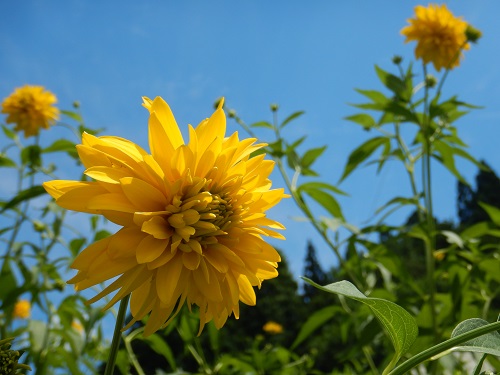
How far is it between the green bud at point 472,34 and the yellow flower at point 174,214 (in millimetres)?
1613

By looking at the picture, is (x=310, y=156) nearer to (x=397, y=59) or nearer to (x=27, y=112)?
(x=397, y=59)

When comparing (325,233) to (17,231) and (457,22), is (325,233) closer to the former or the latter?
(457,22)

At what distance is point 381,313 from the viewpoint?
1.74ft

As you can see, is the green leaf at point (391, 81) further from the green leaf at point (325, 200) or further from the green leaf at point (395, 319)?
the green leaf at point (395, 319)

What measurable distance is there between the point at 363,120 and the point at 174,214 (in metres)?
1.38

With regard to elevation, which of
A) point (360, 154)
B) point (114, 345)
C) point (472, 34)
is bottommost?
point (114, 345)

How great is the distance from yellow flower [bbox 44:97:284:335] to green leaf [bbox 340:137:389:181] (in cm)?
112

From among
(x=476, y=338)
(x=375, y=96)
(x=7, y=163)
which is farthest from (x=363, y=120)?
(x=476, y=338)

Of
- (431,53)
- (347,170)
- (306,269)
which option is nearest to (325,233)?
(347,170)

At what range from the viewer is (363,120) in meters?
1.92

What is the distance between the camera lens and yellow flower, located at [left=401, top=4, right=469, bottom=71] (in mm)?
2023

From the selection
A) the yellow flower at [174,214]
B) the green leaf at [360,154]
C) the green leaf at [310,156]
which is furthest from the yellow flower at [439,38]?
the yellow flower at [174,214]

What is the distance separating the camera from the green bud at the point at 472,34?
2.01 metres

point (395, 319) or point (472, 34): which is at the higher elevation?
point (472, 34)
